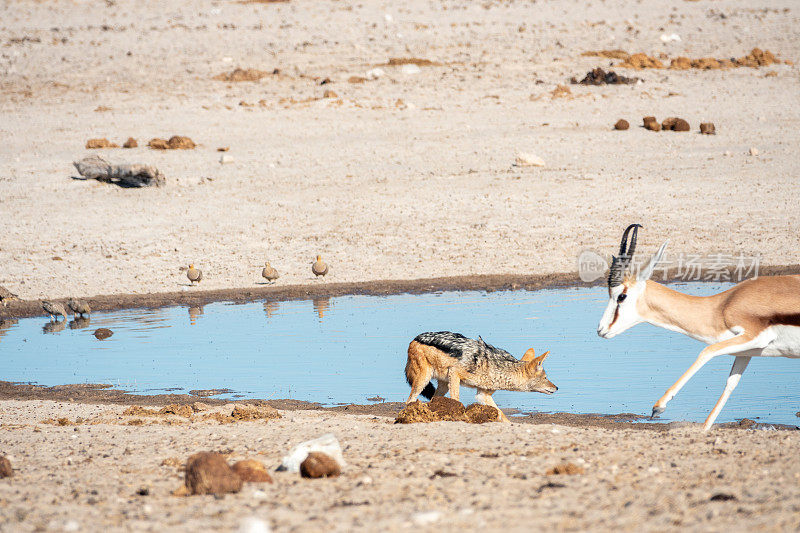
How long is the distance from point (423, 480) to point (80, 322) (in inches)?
445

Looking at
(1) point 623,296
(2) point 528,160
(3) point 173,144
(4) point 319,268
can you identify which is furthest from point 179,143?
(1) point 623,296

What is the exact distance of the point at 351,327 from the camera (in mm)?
14867

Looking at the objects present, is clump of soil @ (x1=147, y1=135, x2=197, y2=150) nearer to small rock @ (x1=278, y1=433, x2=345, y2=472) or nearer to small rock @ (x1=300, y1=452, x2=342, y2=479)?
small rock @ (x1=278, y1=433, x2=345, y2=472)

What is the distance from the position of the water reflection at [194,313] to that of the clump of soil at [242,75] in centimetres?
1940

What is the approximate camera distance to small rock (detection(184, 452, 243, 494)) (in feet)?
21.2

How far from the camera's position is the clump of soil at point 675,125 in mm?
28000

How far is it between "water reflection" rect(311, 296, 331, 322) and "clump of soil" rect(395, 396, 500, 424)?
652 cm

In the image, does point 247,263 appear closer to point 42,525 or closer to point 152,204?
point 152,204

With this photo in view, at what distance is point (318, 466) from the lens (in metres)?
6.86

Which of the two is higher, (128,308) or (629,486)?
(629,486)

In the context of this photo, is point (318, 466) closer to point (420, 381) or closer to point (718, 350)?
point (420, 381)

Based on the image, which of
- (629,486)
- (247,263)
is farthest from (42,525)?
(247,263)

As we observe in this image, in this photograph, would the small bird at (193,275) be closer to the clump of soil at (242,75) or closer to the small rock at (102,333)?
the small rock at (102,333)

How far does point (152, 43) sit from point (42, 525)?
123 feet
